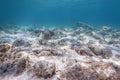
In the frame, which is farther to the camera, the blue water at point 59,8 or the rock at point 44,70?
the blue water at point 59,8

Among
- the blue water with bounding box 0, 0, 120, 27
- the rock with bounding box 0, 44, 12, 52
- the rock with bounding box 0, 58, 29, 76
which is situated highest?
the blue water with bounding box 0, 0, 120, 27

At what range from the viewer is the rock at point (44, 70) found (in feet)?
17.2

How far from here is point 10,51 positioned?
7.11 metres

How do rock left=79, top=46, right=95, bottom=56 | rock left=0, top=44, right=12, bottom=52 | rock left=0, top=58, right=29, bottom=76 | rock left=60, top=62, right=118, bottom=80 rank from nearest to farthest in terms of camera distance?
rock left=60, top=62, right=118, bottom=80
rock left=0, top=58, right=29, bottom=76
rock left=79, top=46, right=95, bottom=56
rock left=0, top=44, right=12, bottom=52

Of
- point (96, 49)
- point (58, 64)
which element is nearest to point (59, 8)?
point (96, 49)

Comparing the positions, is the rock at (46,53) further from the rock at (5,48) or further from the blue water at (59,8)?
the blue water at (59,8)

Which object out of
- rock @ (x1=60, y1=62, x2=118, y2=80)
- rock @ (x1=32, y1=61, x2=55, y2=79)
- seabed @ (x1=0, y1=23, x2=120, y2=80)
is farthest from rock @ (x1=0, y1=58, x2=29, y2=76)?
rock @ (x1=60, y1=62, x2=118, y2=80)

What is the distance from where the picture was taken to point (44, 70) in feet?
17.2

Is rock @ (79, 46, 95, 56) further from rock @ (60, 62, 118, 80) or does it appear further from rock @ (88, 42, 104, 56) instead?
rock @ (60, 62, 118, 80)

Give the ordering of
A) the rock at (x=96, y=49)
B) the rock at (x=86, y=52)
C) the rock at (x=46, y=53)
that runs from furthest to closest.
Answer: the rock at (x=96, y=49) → the rock at (x=86, y=52) → the rock at (x=46, y=53)

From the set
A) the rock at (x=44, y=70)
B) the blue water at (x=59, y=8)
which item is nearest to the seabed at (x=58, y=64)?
the rock at (x=44, y=70)

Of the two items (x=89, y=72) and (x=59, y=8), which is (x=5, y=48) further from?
(x=59, y=8)

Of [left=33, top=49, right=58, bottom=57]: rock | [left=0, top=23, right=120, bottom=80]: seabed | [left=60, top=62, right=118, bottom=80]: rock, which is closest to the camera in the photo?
[left=60, top=62, right=118, bottom=80]: rock

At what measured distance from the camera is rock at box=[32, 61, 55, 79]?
523 cm
